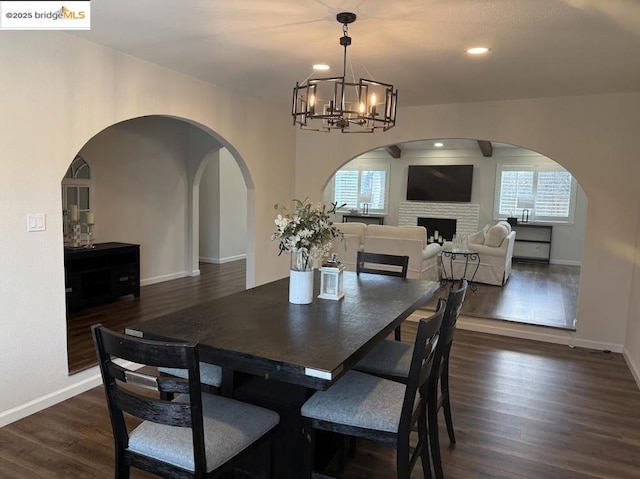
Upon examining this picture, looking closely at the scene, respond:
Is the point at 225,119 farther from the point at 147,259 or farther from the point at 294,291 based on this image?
the point at 147,259

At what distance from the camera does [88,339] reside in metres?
4.07

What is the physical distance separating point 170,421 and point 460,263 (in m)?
6.33

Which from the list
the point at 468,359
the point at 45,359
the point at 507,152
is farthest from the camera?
the point at 507,152

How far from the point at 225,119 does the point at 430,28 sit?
236 cm

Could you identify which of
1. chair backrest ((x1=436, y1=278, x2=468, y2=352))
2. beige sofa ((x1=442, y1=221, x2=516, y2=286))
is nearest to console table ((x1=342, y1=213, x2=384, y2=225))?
beige sofa ((x1=442, y1=221, x2=516, y2=286))

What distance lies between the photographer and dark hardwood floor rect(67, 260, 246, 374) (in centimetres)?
385

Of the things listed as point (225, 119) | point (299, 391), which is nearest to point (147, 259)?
point (225, 119)

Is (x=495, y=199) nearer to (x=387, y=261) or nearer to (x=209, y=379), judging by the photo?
(x=387, y=261)

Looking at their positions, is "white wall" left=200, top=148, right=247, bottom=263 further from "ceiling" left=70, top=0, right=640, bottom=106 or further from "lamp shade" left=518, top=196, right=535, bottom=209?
"lamp shade" left=518, top=196, right=535, bottom=209

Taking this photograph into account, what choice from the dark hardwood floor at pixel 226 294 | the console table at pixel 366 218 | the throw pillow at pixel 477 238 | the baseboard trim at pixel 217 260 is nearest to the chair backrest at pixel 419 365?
the dark hardwood floor at pixel 226 294

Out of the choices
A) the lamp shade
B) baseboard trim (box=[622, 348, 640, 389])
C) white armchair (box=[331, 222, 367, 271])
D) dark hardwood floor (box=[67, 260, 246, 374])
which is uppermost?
the lamp shade

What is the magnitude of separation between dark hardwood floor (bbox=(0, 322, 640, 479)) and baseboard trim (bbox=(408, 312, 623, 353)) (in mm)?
466

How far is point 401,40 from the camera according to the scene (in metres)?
2.88

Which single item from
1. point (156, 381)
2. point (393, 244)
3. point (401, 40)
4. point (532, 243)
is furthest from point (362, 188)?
point (156, 381)
